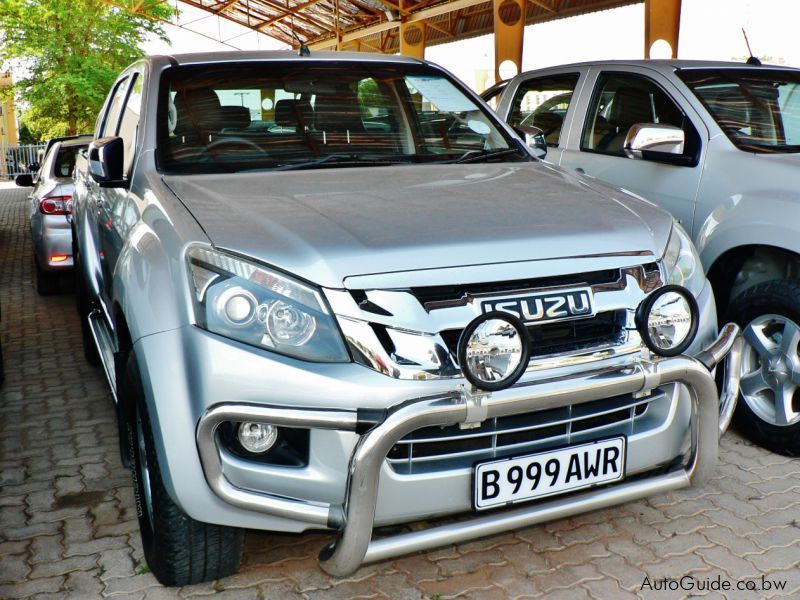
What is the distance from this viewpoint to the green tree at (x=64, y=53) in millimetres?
23781

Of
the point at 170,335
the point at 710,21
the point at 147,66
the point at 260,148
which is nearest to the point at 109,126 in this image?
the point at 147,66

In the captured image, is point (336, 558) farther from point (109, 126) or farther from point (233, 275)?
point (109, 126)

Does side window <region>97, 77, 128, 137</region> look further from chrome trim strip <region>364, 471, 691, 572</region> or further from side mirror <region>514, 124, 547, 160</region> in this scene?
chrome trim strip <region>364, 471, 691, 572</region>

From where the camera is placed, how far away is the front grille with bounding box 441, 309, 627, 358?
2281 mm

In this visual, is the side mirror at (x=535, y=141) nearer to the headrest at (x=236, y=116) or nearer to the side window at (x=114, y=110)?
A: the headrest at (x=236, y=116)

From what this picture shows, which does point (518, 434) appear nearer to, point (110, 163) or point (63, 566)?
point (63, 566)

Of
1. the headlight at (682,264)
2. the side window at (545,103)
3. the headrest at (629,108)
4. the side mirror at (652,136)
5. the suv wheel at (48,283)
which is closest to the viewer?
the headlight at (682,264)

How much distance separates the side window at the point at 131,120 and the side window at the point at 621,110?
2.62m

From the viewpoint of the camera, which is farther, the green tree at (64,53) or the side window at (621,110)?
the green tree at (64,53)

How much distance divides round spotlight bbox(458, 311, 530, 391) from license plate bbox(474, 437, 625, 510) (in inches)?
10.4

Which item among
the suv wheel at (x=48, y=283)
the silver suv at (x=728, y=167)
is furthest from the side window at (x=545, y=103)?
the suv wheel at (x=48, y=283)

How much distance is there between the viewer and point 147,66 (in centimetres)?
351

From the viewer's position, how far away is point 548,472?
2287 mm

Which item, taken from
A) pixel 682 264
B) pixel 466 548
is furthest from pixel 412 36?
pixel 466 548
